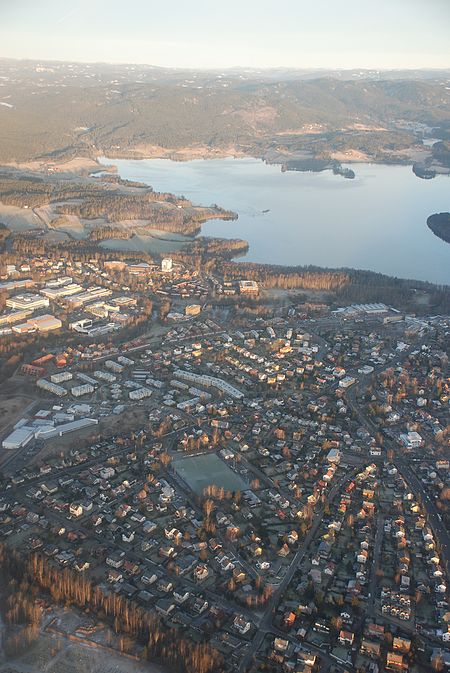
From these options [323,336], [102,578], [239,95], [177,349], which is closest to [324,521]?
[102,578]

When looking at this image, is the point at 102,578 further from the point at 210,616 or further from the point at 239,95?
the point at 239,95

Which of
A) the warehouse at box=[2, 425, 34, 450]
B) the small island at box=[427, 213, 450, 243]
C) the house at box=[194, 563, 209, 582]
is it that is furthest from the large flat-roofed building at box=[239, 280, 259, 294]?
the house at box=[194, 563, 209, 582]

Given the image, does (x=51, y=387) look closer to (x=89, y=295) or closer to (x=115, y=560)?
(x=115, y=560)

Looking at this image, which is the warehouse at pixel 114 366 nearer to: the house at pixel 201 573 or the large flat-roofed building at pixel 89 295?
the large flat-roofed building at pixel 89 295

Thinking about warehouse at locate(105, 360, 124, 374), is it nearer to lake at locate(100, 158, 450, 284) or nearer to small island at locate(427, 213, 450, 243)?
lake at locate(100, 158, 450, 284)

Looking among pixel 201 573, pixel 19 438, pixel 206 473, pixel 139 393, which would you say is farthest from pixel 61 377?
pixel 201 573

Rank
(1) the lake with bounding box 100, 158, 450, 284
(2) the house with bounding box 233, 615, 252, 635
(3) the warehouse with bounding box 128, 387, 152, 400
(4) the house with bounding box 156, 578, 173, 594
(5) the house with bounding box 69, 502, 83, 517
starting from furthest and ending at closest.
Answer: (1) the lake with bounding box 100, 158, 450, 284 < (3) the warehouse with bounding box 128, 387, 152, 400 < (5) the house with bounding box 69, 502, 83, 517 < (4) the house with bounding box 156, 578, 173, 594 < (2) the house with bounding box 233, 615, 252, 635

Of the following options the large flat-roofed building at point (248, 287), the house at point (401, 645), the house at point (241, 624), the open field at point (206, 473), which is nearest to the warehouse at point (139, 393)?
the open field at point (206, 473)
